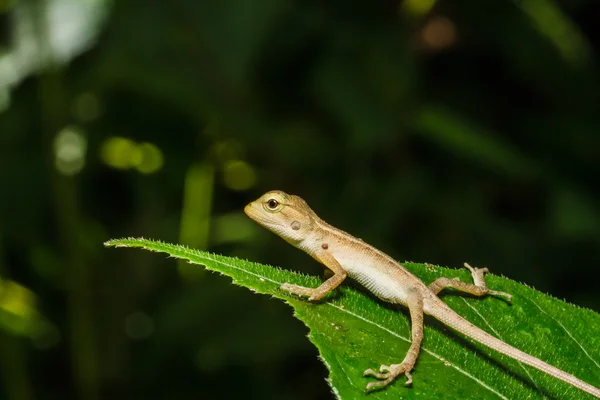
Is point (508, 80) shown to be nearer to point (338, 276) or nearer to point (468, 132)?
point (468, 132)

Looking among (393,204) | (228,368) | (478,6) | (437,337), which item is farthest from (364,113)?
(437,337)

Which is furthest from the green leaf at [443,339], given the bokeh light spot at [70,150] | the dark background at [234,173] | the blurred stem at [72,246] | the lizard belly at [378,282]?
the bokeh light spot at [70,150]

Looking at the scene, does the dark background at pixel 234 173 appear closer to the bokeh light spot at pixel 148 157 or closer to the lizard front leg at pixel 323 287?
the bokeh light spot at pixel 148 157

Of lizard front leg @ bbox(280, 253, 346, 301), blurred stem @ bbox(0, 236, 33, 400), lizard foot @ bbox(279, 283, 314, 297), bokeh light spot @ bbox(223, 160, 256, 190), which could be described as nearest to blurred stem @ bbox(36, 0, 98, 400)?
blurred stem @ bbox(0, 236, 33, 400)

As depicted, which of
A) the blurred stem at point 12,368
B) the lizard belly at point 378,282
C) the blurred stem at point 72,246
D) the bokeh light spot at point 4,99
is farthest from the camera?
the bokeh light spot at point 4,99

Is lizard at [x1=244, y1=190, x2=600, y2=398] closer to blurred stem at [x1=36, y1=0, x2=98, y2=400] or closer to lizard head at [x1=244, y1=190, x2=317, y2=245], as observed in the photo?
lizard head at [x1=244, y1=190, x2=317, y2=245]

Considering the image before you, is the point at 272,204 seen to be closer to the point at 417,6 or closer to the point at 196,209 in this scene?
the point at 196,209
